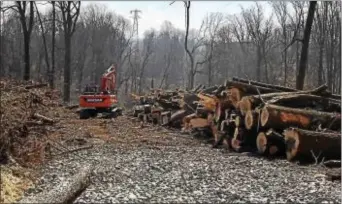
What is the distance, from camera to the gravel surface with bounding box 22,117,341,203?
6512mm

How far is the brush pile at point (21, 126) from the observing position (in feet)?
24.7

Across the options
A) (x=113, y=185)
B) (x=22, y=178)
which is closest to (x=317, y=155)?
(x=113, y=185)

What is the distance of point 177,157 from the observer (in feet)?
31.8

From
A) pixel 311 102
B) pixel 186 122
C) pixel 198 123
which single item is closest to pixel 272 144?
pixel 311 102

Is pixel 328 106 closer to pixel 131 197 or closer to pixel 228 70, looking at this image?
pixel 131 197

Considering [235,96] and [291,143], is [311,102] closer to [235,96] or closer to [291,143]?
[235,96]

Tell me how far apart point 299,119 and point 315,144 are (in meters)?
1.07

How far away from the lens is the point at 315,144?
9.36 m

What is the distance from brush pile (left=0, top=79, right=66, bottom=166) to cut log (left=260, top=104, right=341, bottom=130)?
193 inches

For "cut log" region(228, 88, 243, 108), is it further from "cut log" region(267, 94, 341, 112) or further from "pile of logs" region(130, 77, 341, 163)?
"cut log" region(267, 94, 341, 112)

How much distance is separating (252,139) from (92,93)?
9474mm

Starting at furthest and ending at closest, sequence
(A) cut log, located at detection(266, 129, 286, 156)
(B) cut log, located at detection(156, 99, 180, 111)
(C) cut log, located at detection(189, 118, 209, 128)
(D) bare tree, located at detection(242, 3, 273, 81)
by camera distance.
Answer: (D) bare tree, located at detection(242, 3, 273, 81)
(B) cut log, located at detection(156, 99, 180, 111)
(C) cut log, located at detection(189, 118, 209, 128)
(A) cut log, located at detection(266, 129, 286, 156)

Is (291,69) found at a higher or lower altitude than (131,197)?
higher

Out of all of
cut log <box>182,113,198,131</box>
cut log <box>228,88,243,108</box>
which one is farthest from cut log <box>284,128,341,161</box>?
cut log <box>182,113,198,131</box>
